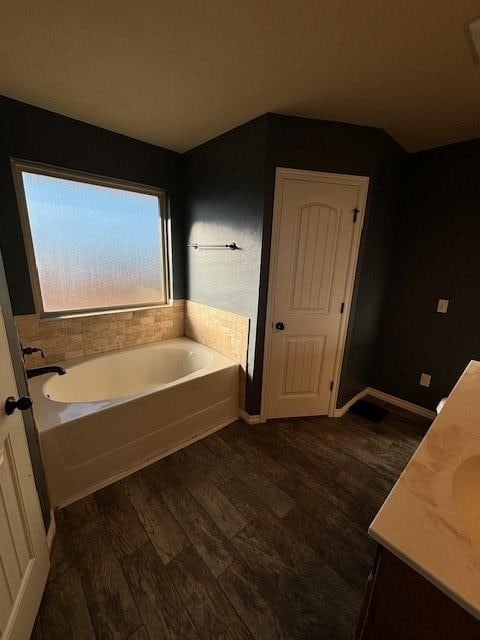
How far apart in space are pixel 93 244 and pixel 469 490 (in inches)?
108

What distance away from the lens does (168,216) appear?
8.70ft

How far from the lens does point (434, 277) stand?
2.36 m

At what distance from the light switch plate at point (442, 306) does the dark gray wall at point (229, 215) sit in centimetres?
171

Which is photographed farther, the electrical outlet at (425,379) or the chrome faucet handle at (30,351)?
the electrical outlet at (425,379)

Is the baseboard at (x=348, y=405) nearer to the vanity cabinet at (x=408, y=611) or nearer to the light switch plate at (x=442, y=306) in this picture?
the light switch plate at (x=442, y=306)

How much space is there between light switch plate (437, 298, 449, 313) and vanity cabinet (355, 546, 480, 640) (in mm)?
2325

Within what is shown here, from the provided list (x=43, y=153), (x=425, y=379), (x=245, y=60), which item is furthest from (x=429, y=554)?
(x=43, y=153)

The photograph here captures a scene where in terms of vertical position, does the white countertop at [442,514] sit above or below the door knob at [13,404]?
below

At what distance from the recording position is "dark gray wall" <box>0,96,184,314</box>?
1758 millimetres

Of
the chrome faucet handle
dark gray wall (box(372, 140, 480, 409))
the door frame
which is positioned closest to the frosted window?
the chrome faucet handle

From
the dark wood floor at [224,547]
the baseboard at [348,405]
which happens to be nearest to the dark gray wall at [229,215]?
the dark wood floor at [224,547]

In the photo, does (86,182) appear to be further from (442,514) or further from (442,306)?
(442,306)

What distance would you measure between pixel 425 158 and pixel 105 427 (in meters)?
3.31

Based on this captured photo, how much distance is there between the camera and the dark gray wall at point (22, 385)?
104 centimetres
